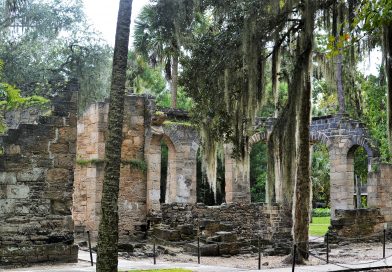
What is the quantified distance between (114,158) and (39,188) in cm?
444

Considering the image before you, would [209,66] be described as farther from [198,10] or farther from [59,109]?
[59,109]

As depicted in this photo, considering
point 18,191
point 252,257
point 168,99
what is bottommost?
point 252,257

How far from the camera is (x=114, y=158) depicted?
27.8 ft

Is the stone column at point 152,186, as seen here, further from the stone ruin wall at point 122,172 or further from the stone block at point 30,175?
the stone block at point 30,175

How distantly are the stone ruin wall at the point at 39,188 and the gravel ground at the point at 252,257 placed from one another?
8.62 ft

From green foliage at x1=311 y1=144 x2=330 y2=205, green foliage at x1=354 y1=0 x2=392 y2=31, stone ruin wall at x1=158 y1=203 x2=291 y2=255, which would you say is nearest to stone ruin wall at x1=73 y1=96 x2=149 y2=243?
stone ruin wall at x1=158 y1=203 x2=291 y2=255

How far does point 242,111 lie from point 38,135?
472cm

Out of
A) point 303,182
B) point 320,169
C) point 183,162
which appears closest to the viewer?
point 303,182

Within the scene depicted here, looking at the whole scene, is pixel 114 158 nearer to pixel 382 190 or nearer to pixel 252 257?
pixel 252 257

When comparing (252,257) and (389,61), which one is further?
(252,257)

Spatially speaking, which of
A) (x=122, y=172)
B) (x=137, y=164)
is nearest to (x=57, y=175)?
(x=122, y=172)

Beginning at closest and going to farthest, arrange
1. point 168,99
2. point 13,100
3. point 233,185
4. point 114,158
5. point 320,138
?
point 114,158
point 13,100
point 233,185
point 320,138
point 168,99

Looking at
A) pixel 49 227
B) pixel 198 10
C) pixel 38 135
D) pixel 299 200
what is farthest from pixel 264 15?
pixel 49 227

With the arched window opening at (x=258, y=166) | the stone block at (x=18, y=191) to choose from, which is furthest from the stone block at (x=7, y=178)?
the arched window opening at (x=258, y=166)
